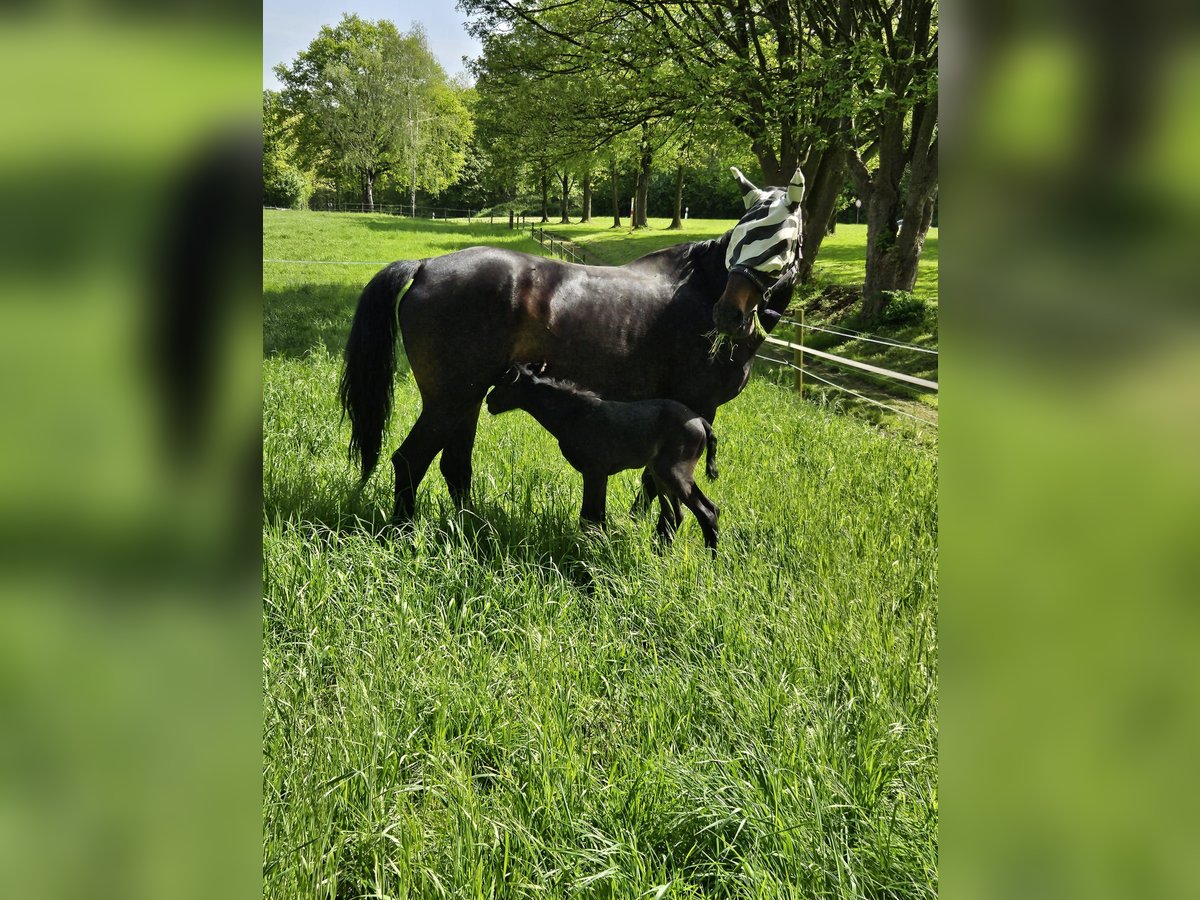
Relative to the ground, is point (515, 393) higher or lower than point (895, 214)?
lower

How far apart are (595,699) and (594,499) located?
1.48 meters

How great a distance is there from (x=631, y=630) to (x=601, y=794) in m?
1.14

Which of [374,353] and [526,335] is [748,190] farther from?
[374,353]

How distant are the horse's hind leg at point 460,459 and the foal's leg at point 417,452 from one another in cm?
13

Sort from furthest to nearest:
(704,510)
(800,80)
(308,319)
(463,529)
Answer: (308,319), (800,80), (463,529), (704,510)

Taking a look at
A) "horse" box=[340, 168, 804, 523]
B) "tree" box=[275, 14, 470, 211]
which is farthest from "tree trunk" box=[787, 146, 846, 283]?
"tree" box=[275, 14, 470, 211]

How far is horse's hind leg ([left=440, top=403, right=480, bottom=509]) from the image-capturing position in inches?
179

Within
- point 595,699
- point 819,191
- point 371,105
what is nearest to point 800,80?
point 819,191

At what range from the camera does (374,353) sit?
439cm

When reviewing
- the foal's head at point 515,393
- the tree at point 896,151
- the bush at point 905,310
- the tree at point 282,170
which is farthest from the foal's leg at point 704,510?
the tree at point 282,170

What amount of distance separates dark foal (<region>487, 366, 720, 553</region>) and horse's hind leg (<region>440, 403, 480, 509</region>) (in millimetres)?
705
